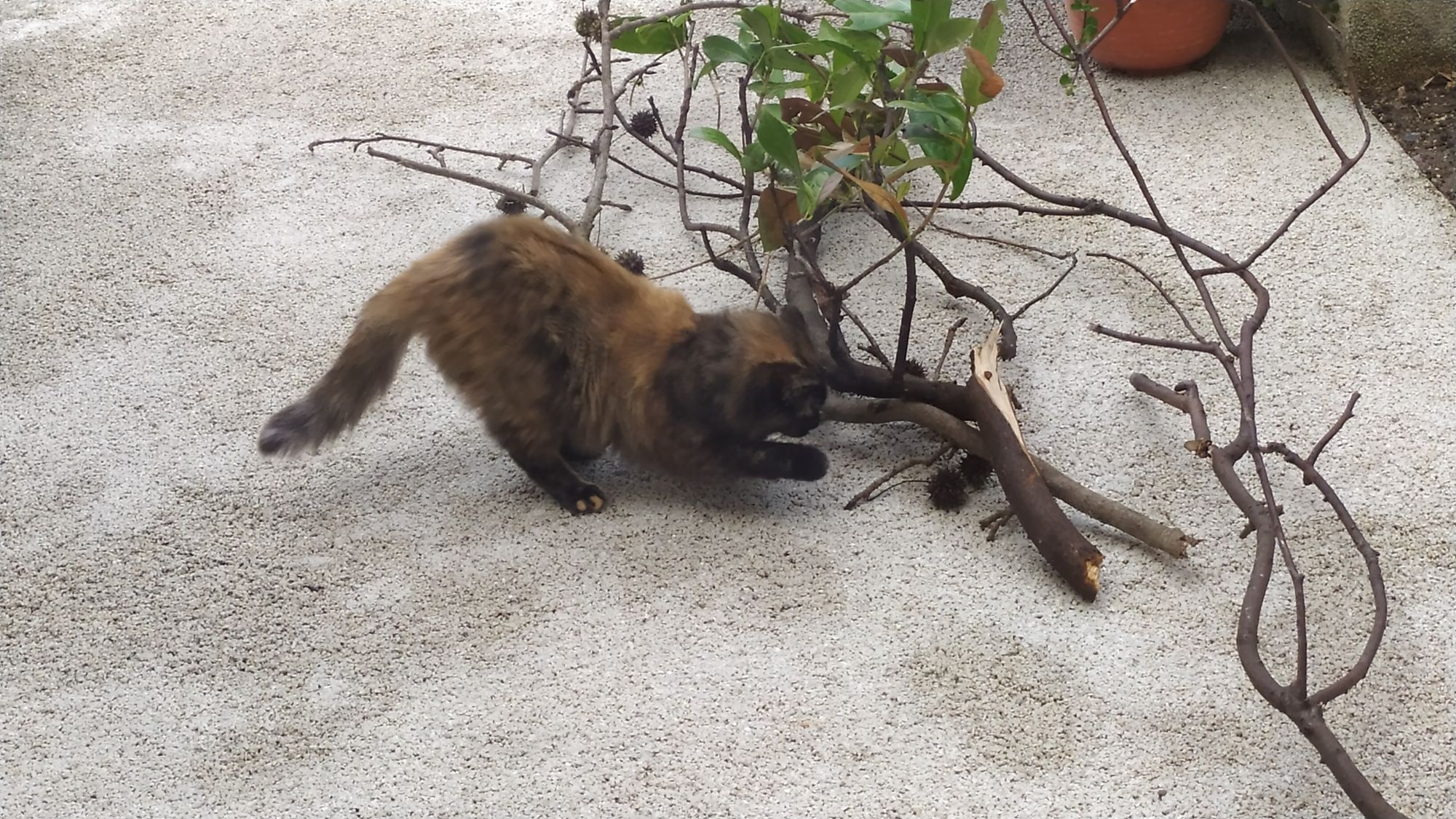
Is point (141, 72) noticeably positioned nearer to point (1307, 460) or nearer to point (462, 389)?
point (462, 389)

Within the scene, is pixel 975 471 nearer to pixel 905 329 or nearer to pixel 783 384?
pixel 905 329

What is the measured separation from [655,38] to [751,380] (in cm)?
85

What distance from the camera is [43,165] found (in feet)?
9.12

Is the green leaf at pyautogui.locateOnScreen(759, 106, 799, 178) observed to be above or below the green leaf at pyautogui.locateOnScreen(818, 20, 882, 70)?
below

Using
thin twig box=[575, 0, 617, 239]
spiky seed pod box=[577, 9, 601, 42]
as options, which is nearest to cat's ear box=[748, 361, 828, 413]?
thin twig box=[575, 0, 617, 239]

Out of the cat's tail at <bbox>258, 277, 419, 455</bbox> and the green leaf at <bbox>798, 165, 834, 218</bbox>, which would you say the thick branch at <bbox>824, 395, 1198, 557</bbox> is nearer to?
the green leaf at <bbox>798, 165, 834, 218</bbox>

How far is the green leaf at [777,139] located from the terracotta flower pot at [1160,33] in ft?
4.37

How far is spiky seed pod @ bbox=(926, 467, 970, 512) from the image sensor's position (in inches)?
70.9

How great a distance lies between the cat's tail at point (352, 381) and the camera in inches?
70.4

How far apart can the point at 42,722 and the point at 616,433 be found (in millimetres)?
893

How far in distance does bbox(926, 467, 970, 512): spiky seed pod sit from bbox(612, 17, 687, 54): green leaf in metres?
1.01

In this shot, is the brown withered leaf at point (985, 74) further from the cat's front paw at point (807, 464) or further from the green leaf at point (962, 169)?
the cat's front paw at point (807, 464)

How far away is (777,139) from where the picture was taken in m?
1.70

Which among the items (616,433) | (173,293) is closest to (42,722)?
(616,433)
